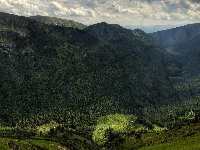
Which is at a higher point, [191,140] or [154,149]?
[191,140]

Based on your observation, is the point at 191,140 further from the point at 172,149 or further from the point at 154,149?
the point at 154,149

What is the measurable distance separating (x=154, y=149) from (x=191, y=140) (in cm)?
2327

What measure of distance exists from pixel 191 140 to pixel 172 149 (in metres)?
12.5

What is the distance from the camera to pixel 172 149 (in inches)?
5861

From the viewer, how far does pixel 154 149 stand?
163 m

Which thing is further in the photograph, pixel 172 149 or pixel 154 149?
pixel 154 149

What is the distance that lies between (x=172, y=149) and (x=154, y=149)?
16.5 m

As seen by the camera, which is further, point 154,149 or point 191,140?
point 154,149

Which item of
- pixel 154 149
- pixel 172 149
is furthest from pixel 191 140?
pixel 154 149

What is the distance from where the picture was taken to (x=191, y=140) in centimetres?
15162
